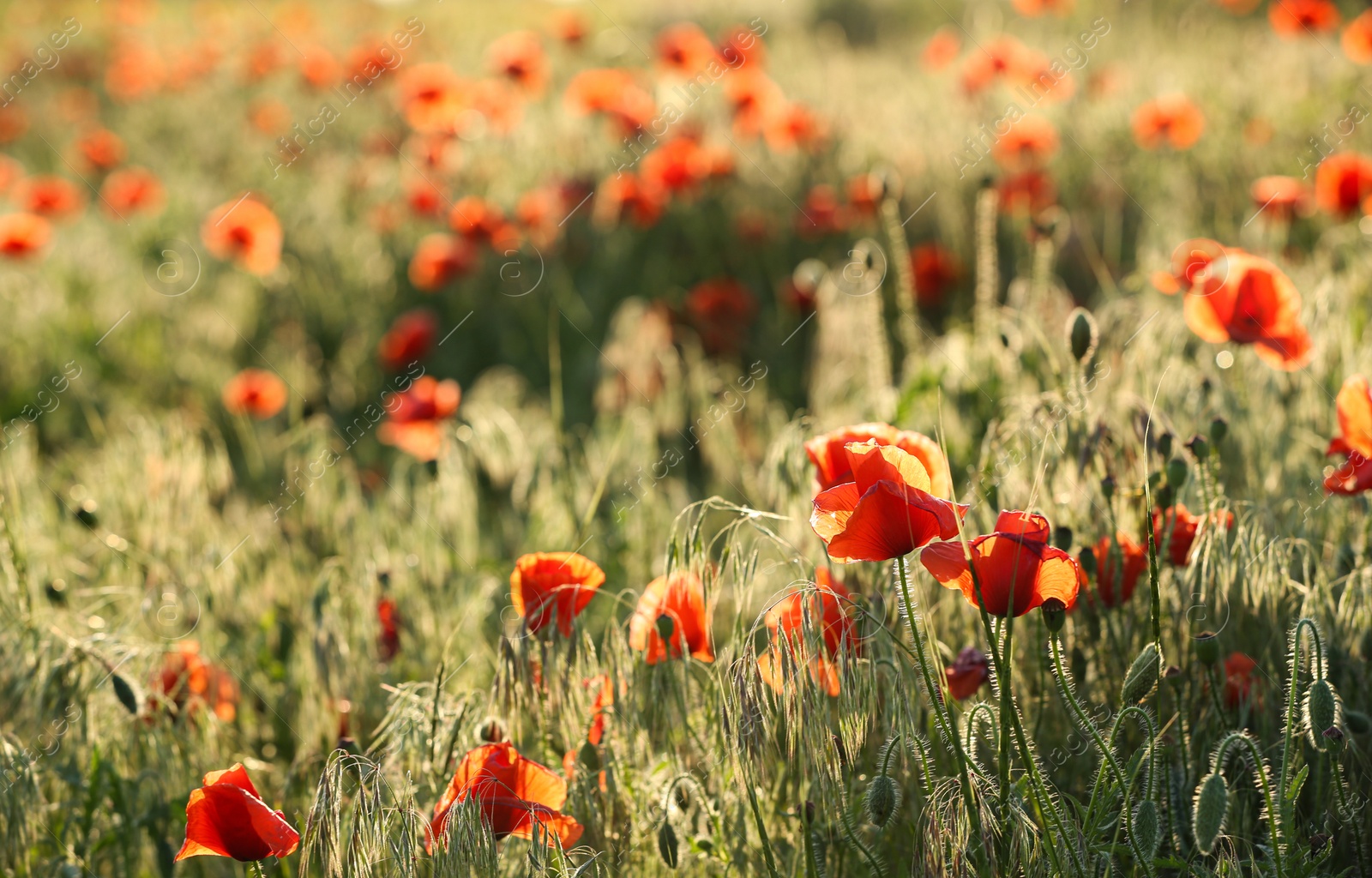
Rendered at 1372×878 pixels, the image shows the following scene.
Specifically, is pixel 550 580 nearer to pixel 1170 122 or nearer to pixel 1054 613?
pixel 1054 613

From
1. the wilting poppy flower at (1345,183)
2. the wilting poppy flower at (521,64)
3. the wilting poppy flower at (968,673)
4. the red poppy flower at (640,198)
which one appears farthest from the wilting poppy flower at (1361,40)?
the wilting poppy flower at (968,673)

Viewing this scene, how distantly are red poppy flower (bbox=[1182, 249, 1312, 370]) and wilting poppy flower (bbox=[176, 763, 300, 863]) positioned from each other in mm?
1487

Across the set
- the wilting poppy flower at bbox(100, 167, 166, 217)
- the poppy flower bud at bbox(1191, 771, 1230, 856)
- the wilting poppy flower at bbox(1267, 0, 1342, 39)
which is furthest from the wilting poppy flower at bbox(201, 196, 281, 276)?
the wilting poppy flower at bbox(1267, 0, 1342, 39)

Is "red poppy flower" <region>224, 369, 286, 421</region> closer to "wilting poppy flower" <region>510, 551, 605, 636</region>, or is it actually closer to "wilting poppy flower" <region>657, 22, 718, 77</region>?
"wilting poppy flower" <region>657, 22, 718, 77</region>

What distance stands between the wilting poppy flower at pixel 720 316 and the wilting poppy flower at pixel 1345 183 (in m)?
1.63

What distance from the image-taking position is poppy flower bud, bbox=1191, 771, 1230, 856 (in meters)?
1.13

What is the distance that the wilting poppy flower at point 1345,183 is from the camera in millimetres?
2834

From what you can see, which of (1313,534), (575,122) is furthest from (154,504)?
(575,122)

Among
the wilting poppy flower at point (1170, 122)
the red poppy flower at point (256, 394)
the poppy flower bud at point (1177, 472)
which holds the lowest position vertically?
the poppy flower bud at point (1177, 472)

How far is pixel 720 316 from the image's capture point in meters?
3.62

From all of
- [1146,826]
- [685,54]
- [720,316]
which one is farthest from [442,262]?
[1146,826]

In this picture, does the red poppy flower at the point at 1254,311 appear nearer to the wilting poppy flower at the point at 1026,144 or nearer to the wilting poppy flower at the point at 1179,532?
the wilting poppy flower at the point at 1179,532

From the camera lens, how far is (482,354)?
14.2 feet

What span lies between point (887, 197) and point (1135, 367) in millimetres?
679
